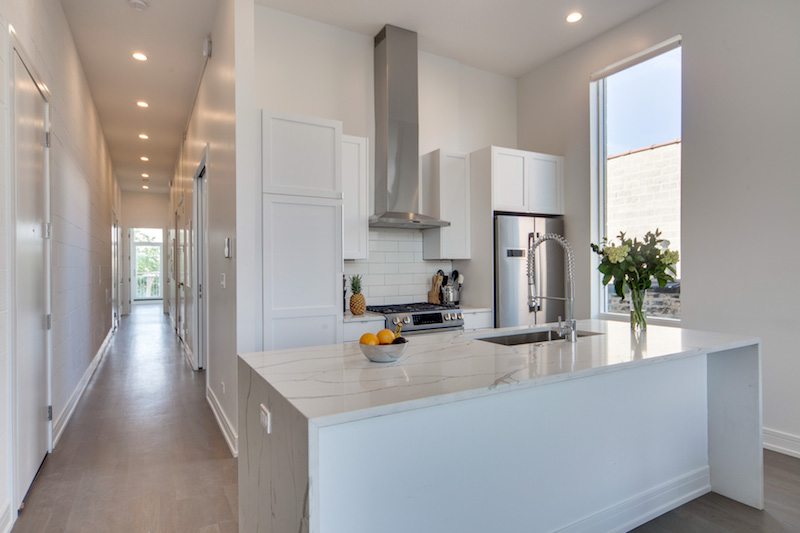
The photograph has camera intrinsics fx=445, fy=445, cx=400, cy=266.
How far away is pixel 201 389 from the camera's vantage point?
4.49 metres

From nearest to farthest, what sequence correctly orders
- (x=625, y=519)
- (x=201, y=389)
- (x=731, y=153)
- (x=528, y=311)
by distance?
1. (x=625, y=519)
2. (x=731, y=153)
3. (x=528, y=311)
4. (x=201, y=389)

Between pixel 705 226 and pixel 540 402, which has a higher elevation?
pixel 705 226

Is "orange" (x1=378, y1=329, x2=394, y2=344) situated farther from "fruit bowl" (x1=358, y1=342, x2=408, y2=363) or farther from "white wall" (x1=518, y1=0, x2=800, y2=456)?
"white wall" (x1=518, y1=0, x2=800, y2=456)

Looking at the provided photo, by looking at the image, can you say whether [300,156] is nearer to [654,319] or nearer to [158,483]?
[158,483]

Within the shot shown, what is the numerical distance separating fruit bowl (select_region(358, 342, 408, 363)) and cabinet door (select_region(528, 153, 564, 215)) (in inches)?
119

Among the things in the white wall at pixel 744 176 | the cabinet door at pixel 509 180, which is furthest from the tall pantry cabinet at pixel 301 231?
the white wall at pixel 744 176

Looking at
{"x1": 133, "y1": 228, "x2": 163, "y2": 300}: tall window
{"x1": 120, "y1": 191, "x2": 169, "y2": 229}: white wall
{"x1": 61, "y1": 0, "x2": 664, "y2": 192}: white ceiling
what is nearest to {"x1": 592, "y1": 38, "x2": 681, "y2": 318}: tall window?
{"x1": 61, "y1": 0, "x2": 664, "y2": 192}: white ceiling

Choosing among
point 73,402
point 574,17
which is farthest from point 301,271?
point 574,17

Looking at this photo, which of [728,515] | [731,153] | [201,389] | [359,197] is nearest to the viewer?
[728,515]

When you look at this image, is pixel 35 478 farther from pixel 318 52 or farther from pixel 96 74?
pixel 96 74

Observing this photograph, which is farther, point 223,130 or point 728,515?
point 223,130

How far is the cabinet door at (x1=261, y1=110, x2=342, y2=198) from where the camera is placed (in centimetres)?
297

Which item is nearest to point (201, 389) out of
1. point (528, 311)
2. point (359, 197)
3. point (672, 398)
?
point (359, 197)

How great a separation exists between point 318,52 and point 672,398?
3.66 meters
